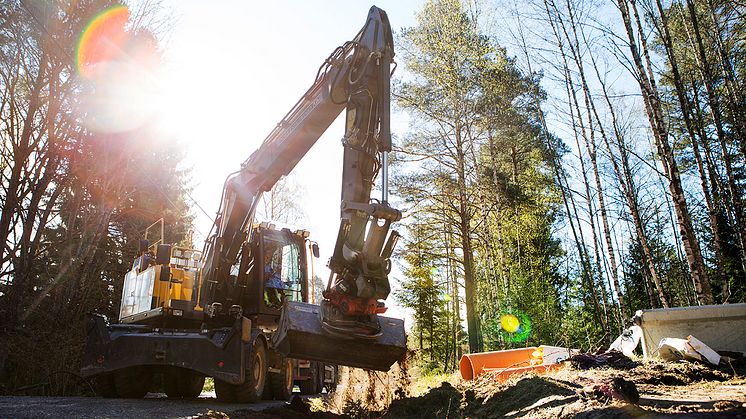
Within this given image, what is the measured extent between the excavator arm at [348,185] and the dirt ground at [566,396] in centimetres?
105

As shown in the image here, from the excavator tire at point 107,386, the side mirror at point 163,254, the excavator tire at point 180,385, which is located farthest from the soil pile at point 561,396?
the excavator tire at point 107,386

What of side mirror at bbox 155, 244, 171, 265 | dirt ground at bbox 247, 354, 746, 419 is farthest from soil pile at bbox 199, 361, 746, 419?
side mirror at bbox 155, 244, 171, 265

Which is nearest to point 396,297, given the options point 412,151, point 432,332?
point 432,332

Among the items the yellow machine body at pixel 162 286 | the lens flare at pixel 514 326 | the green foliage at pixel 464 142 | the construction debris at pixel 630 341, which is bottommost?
the construction debris at pixel 630 341

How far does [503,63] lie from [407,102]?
311 centimetres

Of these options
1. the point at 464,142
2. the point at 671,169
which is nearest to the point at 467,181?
the point at 464,142

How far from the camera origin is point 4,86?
36.2 feet

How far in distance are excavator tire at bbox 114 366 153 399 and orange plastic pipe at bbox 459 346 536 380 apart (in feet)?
17.2

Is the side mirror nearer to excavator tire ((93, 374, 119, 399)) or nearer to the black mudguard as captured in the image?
the black mudguard

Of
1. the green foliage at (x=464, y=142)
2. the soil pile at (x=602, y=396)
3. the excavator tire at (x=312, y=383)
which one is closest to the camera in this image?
the soil pile at (x=602, y=396)

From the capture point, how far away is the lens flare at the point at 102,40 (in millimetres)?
12062

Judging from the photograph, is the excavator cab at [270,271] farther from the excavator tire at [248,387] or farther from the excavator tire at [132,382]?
the excavator tire at [132,382]

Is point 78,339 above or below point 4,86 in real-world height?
below

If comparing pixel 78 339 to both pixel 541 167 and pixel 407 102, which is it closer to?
pixel 407 102
